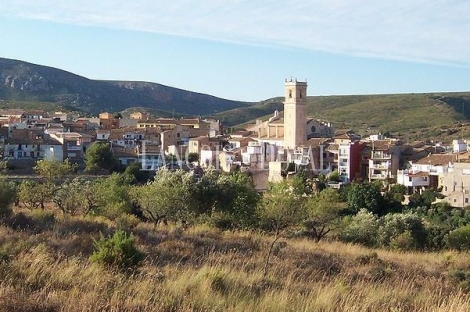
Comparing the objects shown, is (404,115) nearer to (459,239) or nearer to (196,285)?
(459,239)

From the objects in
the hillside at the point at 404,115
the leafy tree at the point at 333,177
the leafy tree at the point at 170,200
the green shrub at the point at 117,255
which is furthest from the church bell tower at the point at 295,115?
the green shrub at the point at 117,255

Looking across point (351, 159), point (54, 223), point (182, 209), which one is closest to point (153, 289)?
point (54, 223)

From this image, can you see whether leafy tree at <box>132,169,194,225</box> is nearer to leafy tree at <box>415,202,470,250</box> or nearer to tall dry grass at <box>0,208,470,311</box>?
tall dry grass at <box>0,208,470,311</box>

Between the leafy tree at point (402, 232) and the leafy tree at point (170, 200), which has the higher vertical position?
the leafy tree at point (170, 200)

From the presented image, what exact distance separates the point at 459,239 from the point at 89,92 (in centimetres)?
12502

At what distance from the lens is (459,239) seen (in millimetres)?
21516

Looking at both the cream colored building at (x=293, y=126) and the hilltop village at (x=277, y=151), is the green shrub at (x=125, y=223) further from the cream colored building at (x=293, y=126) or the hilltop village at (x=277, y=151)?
the cream colored building at (x=293, y=126)

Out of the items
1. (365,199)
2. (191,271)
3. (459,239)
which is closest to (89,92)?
(365,199)

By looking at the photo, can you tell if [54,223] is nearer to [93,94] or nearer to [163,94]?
[93,94]

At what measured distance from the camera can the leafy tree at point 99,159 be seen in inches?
1795

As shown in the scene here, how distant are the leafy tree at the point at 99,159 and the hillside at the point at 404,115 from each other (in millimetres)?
44478

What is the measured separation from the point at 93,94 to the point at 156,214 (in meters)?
123

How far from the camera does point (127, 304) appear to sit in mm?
4297

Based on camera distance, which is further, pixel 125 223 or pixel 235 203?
pixel 235 203
